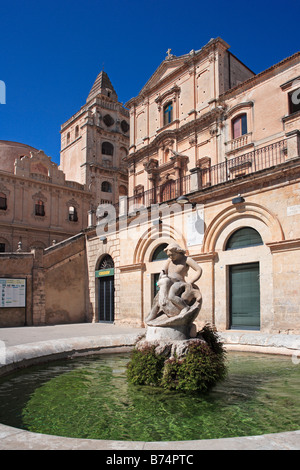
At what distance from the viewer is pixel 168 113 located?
84.1 ft

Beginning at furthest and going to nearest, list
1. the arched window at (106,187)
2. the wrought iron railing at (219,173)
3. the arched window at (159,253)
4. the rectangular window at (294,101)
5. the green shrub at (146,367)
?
the arched window at (106,187) < the rectangular window at (294,101) < the arched window at (159,253) < the wrought iron railing at (219,173) < the green shrub at (146,367)

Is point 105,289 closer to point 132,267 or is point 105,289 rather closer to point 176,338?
point 132,267

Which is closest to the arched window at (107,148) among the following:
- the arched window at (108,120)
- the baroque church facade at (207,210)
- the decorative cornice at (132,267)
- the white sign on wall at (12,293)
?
the arched window at (108,120)

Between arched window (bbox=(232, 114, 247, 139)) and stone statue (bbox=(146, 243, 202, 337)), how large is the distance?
15.4 metres

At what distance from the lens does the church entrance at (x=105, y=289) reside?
19297 millimetres

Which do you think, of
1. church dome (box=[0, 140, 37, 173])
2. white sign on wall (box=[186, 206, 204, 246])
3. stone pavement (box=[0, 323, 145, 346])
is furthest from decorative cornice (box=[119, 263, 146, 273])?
church dome (box=[0, 140, 37, 173])

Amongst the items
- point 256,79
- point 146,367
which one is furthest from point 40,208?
point 146,367

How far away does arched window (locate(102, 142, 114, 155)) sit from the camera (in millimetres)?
42875

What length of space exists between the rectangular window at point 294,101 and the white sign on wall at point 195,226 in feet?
26.2

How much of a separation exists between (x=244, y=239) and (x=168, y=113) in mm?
15177

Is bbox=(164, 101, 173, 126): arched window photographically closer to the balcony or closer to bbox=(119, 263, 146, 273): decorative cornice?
the balcony

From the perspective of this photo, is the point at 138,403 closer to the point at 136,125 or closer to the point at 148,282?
the point at 148,282

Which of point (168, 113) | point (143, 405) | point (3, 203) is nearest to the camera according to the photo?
point (143, 405)

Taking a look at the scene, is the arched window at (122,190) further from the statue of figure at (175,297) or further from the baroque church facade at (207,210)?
the statue of figure at (175,297)
